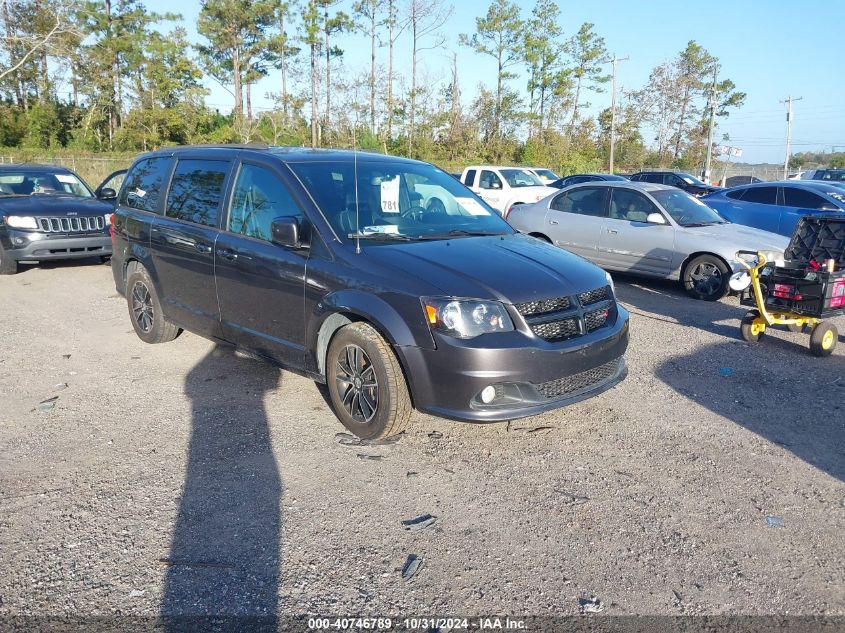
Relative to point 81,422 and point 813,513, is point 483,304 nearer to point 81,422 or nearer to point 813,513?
point 813,513

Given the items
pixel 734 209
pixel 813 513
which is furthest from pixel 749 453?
pixel 734 209

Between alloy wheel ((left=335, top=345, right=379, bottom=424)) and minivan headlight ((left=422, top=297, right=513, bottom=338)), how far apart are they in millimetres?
576

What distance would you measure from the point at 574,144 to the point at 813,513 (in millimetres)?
49826

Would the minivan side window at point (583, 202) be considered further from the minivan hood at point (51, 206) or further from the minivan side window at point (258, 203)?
the minivan hood at point (51, 206)

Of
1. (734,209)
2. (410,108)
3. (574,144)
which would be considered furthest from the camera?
(574,144)

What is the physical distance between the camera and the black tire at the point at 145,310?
6.48m

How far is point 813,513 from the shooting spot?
142 inches

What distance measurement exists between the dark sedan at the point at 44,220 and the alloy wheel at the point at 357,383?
797cm

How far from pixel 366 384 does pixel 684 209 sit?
24.0 ft

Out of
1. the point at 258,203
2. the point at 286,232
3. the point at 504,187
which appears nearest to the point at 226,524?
the point at 286,232

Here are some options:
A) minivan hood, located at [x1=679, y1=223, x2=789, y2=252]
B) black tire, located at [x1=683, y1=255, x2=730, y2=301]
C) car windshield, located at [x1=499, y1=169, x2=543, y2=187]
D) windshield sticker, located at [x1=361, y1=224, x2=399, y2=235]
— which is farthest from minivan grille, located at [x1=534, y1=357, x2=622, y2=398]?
car windshield, located at [x1=499, y1=169, x2=543, y2=187]

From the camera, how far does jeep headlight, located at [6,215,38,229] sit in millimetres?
10258

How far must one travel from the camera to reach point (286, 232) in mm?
4500

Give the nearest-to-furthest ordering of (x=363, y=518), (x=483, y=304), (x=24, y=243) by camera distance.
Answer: (x=363, y=518) → (x=483, y=304) → (x=24, y=243)
